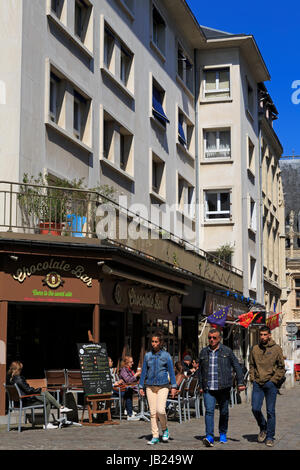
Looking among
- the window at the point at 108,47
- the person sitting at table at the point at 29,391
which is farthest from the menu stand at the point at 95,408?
the window at the point at 108,47

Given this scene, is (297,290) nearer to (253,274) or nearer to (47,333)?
(253,274)

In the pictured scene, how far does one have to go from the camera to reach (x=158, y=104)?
1119 inches

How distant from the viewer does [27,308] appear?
2003 centimetres

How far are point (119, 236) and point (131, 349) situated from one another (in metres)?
3.79

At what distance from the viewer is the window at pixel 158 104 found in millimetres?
27906

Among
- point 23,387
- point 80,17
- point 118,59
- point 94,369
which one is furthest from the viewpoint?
point 118,59

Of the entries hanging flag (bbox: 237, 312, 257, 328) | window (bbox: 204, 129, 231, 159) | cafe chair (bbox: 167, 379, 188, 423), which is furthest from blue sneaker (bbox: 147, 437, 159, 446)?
window (bbox: 204, 129, 231, 159)

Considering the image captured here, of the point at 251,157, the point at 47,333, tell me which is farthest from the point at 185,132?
the point at 47,333

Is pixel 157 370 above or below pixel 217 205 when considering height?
below

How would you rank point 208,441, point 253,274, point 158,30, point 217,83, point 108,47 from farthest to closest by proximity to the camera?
point 253,274 < point 217,83 < point 158,30 < point 108,47 < point 208,441

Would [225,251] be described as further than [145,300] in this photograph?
Yes

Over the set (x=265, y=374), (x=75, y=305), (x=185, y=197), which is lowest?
(x=265, y=374)

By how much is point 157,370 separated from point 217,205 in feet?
82.0
